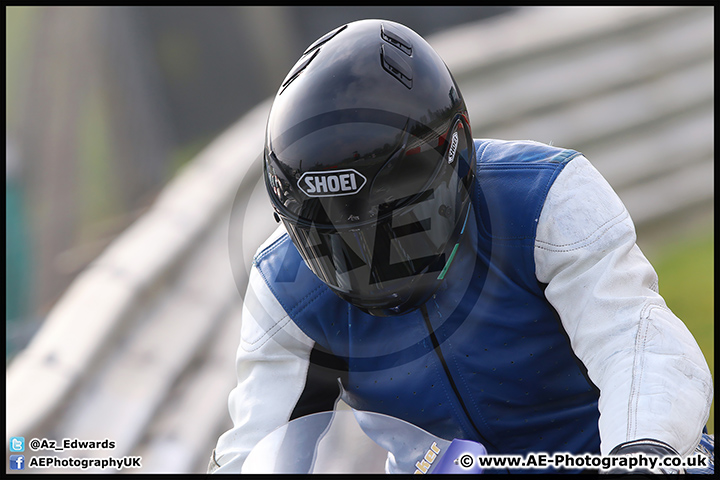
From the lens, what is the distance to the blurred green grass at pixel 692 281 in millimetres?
3561

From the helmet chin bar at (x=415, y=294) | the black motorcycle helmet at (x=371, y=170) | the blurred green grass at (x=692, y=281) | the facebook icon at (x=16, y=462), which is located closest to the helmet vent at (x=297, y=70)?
the black motorcycle helmet at (x=371, y=170)

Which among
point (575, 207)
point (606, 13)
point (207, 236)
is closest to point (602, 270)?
point (575, 207)

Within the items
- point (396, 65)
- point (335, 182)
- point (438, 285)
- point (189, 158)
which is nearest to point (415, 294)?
point (438, 285)

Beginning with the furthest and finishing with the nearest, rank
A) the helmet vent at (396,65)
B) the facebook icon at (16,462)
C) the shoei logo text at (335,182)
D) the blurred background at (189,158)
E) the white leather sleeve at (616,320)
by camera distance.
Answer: the blurred background at (189,158)
the facebook icon at (16,462)
the helmet vent at (396,65)
the shoei logo text at (335,182)
the white leather sleeve at (616,320)

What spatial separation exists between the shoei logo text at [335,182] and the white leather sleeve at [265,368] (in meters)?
0.34

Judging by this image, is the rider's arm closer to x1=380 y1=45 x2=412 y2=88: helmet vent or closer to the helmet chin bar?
the helmet chin bar

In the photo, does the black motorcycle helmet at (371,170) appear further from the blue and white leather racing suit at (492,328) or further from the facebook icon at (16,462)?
the facebook icon at (16,462)

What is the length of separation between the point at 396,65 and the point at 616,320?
2.03 feet

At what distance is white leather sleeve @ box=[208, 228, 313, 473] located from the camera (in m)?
1.41

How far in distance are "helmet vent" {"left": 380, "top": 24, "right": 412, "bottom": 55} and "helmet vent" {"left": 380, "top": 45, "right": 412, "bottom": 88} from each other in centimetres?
3

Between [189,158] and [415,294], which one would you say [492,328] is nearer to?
[415,294]

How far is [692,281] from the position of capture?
12.9 feet

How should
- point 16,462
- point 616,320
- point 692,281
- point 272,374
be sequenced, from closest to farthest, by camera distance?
point 616,320, point 272,374, point 16,462, point 692,281

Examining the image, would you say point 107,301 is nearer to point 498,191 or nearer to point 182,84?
point 498,191
